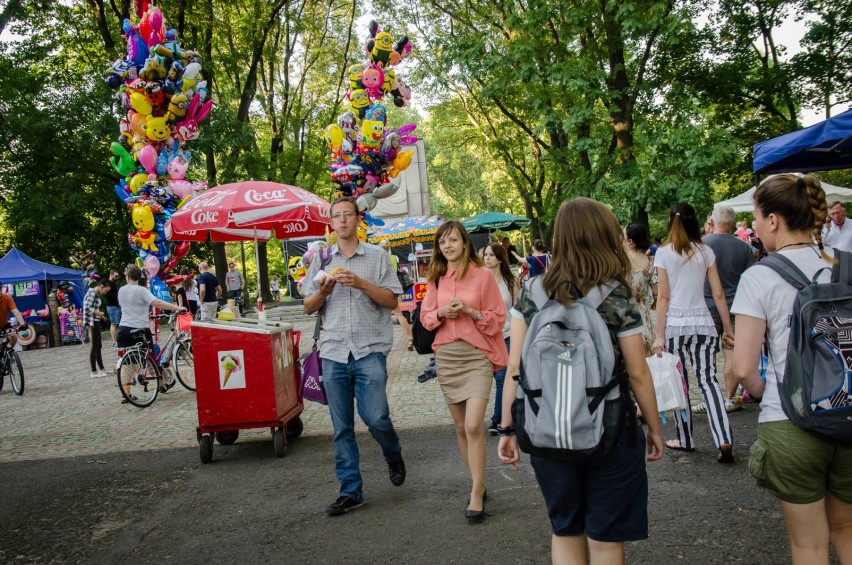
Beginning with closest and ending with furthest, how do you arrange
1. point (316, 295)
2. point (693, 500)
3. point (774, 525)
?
point (774, 525) → point (693, 500) → point (316, 295)

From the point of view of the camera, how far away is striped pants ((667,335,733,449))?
4984 mm

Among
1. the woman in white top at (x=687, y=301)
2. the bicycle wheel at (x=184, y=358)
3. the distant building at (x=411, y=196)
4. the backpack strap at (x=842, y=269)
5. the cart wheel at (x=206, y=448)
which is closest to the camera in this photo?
the backpack strap at (x=842, y=269)

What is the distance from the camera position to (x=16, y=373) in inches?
453

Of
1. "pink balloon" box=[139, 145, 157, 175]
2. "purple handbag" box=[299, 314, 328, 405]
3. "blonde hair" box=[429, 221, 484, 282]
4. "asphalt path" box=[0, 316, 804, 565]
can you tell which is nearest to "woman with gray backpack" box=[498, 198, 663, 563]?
"asphalt path" box=[0, 316, 804, 565]

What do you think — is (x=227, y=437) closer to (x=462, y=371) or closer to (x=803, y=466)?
(x=462, y=371)

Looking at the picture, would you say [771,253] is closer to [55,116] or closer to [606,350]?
[606,350]

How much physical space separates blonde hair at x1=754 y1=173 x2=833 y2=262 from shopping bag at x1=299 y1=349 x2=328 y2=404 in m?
3.78

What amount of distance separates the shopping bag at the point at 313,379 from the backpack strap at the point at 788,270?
375cm

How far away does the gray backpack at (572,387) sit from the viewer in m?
2.27

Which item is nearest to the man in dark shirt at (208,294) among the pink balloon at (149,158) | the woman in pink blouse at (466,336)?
the pink balloon at (149,158)

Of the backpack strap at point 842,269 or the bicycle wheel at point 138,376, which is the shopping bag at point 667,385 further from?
the bicycle wheel at point 138,376

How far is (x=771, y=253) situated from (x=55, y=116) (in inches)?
997

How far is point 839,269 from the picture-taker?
7.88ft

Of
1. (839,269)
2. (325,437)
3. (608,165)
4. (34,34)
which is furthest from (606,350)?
(34,34)
